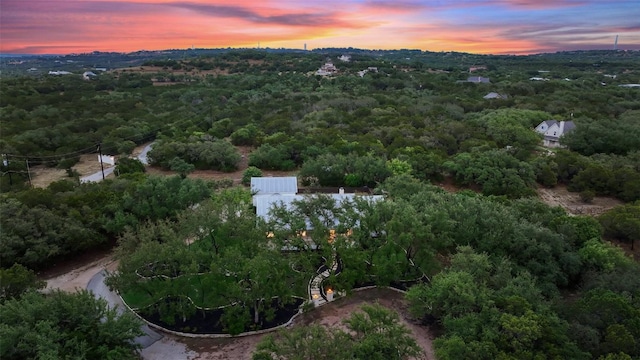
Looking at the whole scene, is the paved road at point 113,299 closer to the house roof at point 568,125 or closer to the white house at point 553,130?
the white house at point 553,130

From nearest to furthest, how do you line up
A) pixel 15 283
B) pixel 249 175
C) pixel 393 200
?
pixel 15 283 < pixel 393 200 < pixel 249 175

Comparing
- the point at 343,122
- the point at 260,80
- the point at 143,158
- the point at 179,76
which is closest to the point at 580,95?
the point at 343,122

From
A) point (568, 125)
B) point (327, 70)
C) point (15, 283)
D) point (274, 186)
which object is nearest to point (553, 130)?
point (568, 125)

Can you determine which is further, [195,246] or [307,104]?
[307,104]

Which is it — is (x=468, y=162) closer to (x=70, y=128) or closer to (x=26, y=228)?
(x=26, y=228)

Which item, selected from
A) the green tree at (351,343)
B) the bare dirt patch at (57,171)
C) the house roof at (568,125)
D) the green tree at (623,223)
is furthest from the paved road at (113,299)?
the house roof at (568,125)

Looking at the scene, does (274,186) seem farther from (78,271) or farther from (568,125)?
(568,125)

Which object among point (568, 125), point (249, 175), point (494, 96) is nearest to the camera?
point (249, 175)
